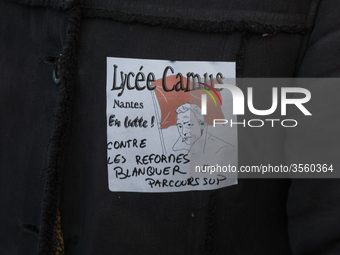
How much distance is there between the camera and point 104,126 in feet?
1.72

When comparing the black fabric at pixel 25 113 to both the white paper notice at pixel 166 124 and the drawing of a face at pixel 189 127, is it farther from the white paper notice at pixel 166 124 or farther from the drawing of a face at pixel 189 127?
the drawing of a face at pixel 189 127

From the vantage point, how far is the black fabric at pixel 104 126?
51cm

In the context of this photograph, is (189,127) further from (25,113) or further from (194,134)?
(25,113)

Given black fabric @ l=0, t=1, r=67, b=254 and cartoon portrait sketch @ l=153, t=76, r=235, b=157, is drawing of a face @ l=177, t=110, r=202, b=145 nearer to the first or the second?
cartoon portrait sketch @ l=153, t=76, r=235, b=157

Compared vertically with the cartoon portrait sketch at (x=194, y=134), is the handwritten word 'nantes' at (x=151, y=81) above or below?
above

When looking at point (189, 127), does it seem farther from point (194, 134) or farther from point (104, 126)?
point (104, 126)

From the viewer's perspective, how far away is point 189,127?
0.53 m

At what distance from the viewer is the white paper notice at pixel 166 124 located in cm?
52

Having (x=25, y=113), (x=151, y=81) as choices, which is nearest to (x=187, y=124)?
(x=151, y=81)

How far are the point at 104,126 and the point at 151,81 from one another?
0.41 ft

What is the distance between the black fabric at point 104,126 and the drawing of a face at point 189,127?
0.32 feet

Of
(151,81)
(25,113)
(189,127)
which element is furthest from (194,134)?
(25,113)

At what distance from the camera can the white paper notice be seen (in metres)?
0.52

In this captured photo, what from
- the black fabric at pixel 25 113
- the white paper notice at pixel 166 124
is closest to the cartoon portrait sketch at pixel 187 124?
the white paper notice at pixel 166 124
